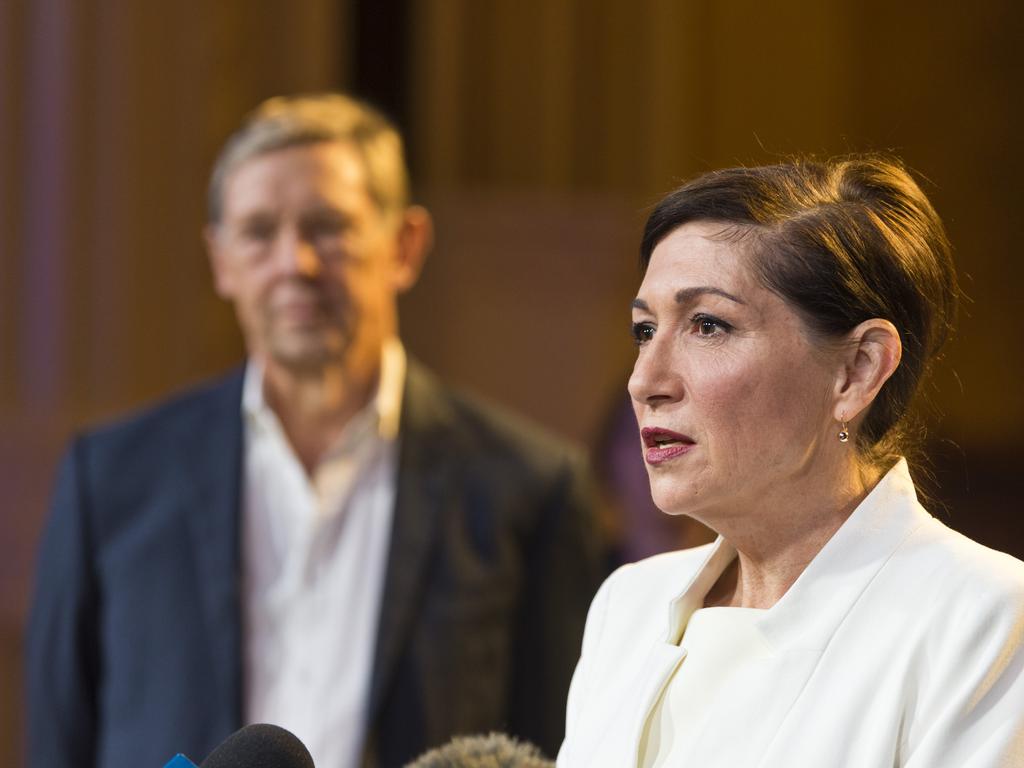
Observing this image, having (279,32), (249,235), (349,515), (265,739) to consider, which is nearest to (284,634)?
(349,515)

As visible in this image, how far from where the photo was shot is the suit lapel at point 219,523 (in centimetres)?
278

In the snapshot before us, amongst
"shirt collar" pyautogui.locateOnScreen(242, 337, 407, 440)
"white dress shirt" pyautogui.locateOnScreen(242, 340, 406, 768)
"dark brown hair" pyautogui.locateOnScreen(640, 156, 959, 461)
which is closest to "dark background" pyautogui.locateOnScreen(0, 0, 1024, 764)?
"shirt collar" pyautogui.locateOnScreen(242, 337, 407, 440)

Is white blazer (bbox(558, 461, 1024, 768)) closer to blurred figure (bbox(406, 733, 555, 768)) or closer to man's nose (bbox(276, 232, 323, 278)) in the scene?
blurred figure (bbox(406, 733, 555, 768))

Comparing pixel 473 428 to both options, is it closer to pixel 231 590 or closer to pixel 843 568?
pixel 231 590

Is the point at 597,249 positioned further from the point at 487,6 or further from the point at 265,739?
the point at 265,739

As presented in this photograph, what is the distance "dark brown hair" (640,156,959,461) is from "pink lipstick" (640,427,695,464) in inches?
6.7

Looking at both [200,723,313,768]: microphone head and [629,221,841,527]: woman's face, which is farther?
[629,221,841,527]: woman's face

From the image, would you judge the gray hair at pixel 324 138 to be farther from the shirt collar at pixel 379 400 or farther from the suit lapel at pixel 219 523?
the suit lapel at pixel 219 523

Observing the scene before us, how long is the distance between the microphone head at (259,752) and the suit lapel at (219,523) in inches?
52.5

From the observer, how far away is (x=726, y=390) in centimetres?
153

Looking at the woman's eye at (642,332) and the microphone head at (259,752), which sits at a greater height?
the woman's eye at (642,332)

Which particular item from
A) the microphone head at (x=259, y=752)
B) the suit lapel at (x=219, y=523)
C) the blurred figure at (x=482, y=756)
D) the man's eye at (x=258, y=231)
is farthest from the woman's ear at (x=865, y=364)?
the man's eye at (x=258, y=231)

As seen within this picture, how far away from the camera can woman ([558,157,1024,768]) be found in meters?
1.44

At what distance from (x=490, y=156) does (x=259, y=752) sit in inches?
177
